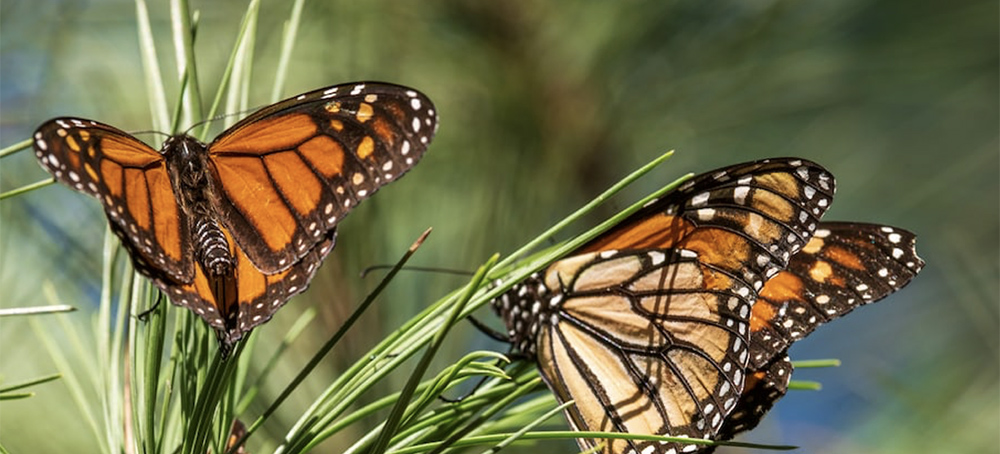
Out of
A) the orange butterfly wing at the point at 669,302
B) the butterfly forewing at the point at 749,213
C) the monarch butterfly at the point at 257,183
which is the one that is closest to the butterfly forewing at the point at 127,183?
the monarch butterfly at the point at 257,183

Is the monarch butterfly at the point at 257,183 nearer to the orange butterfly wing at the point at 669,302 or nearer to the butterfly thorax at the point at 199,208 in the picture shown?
the butterfly thorax at the point at 199,208

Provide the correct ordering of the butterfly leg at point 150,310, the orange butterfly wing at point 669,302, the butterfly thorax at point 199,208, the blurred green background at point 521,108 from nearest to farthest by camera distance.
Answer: the butterfly leg at point 150,310 → the butterfly thorax at point 199,208 → the orange butterfly wing at point 669,302 → the blurred green background at point 521,108

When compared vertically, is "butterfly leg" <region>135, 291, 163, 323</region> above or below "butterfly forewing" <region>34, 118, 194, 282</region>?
below

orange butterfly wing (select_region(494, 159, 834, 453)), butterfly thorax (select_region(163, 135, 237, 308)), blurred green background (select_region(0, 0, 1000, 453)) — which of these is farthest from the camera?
blurred green background (select_region(0, 0, 1000, 453))

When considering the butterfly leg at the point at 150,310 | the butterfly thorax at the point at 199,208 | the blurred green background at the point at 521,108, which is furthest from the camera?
the blurred green background at the point at 521,108

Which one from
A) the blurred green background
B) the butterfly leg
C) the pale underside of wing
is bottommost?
the butterfly leg

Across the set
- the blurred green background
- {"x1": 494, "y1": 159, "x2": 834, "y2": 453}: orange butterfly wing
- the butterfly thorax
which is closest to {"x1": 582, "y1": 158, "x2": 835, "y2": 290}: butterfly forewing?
{"x1": 494, "y1": 159, "x2": 834, "y2": 453}: orange butterfly wing

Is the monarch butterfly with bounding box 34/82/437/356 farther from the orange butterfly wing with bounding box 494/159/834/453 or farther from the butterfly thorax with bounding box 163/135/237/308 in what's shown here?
the orange butterfly wing with bounding box 494/159/834/453
